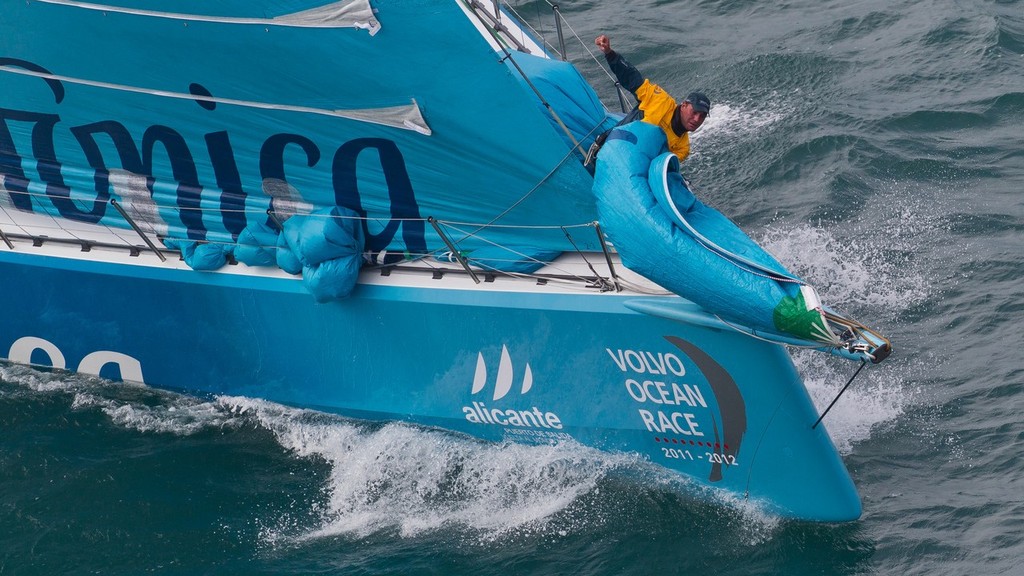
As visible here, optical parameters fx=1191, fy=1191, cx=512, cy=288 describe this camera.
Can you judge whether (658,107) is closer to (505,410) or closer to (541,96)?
(541,96)

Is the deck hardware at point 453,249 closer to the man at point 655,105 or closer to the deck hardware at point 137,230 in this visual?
the man at point 655,105

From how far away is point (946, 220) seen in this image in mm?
10305

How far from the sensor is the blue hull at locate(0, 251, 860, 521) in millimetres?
7547

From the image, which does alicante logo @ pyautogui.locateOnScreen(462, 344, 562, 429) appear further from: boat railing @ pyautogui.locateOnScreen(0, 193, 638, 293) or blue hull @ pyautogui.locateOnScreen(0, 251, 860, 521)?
boat railing @ pyautogui.locateOnScreen(0, 193, 638, 293)

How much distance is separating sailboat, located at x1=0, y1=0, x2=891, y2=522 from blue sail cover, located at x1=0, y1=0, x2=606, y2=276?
0.02m

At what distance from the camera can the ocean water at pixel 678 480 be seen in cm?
756

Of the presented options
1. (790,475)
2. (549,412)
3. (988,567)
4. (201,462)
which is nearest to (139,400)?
(201,462)

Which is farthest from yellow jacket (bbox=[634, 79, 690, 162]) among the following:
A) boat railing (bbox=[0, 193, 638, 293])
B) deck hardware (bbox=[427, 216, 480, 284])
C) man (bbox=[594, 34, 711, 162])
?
deck hardware (bbox=[427, 216, 480, 284])

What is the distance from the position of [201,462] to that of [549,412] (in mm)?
2597

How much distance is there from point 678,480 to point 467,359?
163 centimetres

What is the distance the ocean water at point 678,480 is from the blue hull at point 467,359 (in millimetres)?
215

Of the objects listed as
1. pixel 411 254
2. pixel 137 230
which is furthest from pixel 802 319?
pixel 137 230

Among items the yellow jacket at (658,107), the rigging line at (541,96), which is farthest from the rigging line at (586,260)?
the yellow jacket at (658,107)

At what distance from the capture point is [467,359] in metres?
8.12
